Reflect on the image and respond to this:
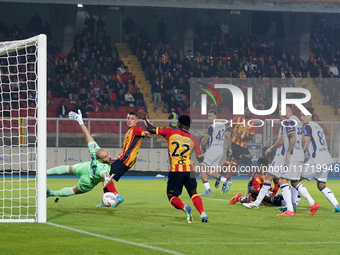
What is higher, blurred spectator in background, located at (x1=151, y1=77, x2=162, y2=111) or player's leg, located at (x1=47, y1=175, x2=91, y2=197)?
blurred spectator in background, located at (x1=151, y1=77, x2=162, y2=111)

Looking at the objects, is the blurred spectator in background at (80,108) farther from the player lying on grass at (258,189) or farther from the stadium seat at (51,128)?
the player lying on grass at (258,189)

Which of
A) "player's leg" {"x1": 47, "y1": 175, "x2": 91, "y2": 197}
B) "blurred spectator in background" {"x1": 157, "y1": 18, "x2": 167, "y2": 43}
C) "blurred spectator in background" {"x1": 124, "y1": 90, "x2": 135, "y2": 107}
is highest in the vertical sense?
"blurred spectator in background" {"x1": 157, "y1": 18, "x2": 167, "y2": 43}

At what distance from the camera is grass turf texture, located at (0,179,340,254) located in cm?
617

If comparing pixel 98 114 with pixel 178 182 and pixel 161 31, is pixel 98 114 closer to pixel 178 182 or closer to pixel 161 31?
pixel 161 31

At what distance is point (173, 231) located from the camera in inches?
296

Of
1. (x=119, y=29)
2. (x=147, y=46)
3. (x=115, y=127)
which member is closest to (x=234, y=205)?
(x=115, y=127)

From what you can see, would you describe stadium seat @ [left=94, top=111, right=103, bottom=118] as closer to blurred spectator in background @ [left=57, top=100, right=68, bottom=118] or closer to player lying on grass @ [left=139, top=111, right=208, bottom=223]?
blurred spectator in background @ [left=57, top=100, right=68, bottom=118]

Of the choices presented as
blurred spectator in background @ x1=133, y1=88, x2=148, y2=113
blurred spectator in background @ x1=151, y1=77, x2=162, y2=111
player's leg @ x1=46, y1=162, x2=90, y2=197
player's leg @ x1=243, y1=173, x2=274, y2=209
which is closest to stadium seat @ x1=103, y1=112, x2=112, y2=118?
blurred spectator in background @ x1=133, y1=88, x2=148, y2=113

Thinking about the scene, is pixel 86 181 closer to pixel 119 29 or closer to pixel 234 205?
pixel 234 205

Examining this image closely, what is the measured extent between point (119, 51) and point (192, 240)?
82.7 ft

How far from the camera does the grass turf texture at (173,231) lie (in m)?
6.17

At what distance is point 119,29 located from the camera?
32.8 metres

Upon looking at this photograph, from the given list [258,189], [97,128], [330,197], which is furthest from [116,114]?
[330,197]

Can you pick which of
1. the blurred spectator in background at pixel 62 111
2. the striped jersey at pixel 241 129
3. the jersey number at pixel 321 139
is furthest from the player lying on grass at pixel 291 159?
the blurred spectator in background at pixel 62 111
